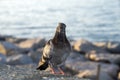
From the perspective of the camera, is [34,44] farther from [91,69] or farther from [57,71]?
[57,71]

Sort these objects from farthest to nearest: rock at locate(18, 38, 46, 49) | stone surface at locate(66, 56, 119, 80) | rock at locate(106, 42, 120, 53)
Result: 1. rock at locate(18, 38, 46, 49)
2. rock at locate(106, 42, 120, 53)
3. stone surface at locate(66, 56, 119, 80)

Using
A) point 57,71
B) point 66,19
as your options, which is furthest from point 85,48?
point 57,71

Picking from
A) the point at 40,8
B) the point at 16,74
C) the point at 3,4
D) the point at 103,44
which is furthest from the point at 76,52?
the point at 3,4

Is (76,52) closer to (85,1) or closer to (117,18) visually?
(117,18)

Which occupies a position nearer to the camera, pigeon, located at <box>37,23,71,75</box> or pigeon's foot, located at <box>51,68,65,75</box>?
pigeon, located at <box>37,23,71,75</box>

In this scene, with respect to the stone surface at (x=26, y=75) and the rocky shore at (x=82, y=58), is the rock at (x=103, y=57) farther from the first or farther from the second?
the stone surface at (x=26, y=75)

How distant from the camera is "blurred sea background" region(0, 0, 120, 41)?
2704cm

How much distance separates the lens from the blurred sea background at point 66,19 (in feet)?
88.7

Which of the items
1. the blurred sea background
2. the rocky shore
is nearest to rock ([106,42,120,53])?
the rocky shore

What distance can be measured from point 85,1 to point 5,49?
2461 cm

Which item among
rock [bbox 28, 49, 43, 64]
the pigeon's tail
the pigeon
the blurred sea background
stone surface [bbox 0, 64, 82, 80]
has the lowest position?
rock [bbox 28, 49, 43, 64]

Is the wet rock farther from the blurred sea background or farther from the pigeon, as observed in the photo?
the blurred sea background

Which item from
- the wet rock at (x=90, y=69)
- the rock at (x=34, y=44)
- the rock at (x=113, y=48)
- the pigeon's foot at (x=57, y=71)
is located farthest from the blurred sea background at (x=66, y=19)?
the pigeon's foot at (x=57, y=71)

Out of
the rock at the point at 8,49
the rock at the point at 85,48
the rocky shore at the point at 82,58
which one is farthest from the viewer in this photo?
the rock at the point at 85,48
